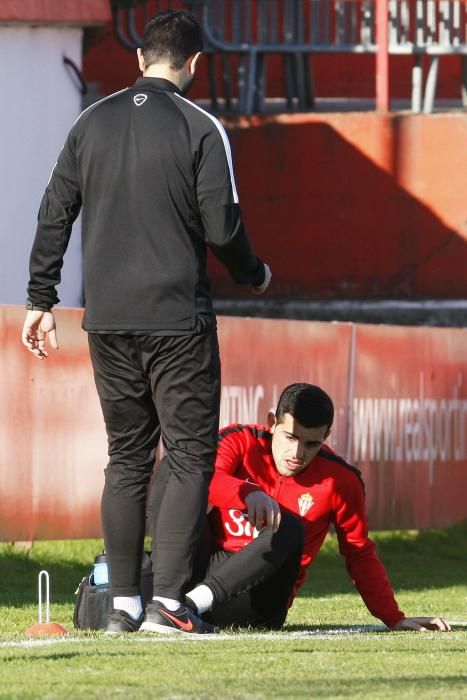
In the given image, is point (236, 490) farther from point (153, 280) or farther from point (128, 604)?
point (153, 280)

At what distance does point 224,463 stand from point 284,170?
1111 cm

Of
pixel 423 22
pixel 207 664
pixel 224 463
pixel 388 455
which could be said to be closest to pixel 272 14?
pixel 423 22

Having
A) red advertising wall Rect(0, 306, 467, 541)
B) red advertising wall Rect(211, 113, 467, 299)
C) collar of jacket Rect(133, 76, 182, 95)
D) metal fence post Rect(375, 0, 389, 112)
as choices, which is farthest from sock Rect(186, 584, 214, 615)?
metal fence post Rect(375, 0, 389, 112)

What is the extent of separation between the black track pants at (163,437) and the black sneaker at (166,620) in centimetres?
5

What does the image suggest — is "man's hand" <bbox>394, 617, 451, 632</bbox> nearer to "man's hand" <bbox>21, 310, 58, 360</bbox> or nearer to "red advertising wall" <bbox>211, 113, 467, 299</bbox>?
"man's hand" <bbox>21, 310, 58, 360</bbox>

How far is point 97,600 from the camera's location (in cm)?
624

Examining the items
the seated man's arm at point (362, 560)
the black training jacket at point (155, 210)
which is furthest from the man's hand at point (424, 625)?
the black training jacket at point (155, 210)

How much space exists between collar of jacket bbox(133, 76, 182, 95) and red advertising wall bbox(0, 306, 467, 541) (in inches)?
196

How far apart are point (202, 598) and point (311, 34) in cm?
1261

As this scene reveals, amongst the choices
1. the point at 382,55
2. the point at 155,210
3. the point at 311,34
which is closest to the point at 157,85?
the point at 155,210

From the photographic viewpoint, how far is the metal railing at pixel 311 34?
17.5m

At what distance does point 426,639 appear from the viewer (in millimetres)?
5938

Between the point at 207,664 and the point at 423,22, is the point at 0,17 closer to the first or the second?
the point at 423,22

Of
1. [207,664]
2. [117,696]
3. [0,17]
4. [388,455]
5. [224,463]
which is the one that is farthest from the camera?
[0,17]
